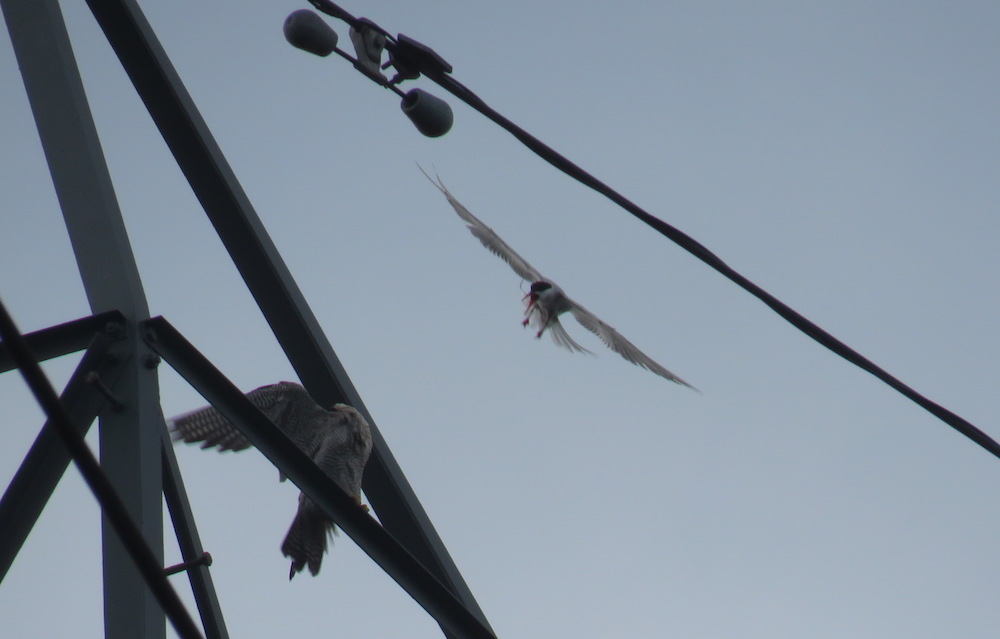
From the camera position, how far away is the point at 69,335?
252 cm

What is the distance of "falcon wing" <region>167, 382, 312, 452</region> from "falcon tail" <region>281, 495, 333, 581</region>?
500mm

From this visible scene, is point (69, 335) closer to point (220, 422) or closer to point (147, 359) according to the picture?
point (147, 359)

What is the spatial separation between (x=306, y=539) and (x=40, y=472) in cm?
380

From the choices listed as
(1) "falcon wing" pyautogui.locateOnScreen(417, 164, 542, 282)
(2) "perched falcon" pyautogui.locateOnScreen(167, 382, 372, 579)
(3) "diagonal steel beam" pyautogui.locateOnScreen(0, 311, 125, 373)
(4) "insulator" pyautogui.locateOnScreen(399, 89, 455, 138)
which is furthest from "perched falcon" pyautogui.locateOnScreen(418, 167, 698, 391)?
(3) "diagonal steel beam" pyautogui.locateOnScreen(0, 311, 125, 373)

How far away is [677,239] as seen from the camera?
339 centimetres

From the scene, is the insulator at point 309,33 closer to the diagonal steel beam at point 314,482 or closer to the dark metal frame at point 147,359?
the dark metal frame at point 147,359

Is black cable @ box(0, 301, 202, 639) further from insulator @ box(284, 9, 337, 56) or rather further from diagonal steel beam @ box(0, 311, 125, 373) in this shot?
insulator @ box(284, 9, 337, 56)

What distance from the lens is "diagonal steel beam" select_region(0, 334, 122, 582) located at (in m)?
2.32

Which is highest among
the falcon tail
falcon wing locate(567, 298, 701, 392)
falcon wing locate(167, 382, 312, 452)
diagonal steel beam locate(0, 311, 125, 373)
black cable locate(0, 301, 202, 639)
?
falcon wing locate(567, 298, 701, 392)

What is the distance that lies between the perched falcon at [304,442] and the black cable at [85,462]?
180 inches

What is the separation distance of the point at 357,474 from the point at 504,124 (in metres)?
3.17

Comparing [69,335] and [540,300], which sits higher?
[540,300]

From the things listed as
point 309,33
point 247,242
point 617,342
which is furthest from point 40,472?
point 617,342

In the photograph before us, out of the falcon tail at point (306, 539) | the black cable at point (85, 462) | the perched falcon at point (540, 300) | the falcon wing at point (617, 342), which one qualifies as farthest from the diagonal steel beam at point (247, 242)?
the perched falcon at point (540, 300)
